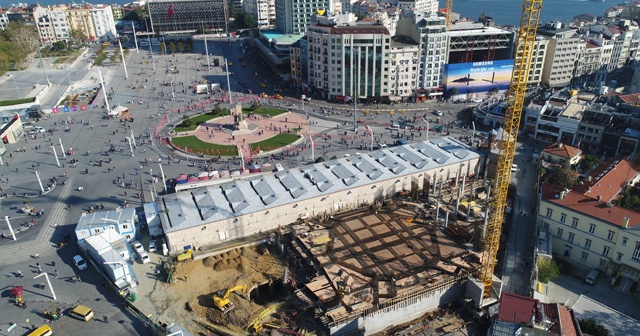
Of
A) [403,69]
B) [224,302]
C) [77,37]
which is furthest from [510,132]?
[77,37]

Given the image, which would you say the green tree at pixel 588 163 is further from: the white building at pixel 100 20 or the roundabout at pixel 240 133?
the white building at pixel 100 20

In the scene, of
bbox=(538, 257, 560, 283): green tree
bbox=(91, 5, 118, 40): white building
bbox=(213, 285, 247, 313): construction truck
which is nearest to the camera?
bbox=(213, 285, 247, 313): construction truck

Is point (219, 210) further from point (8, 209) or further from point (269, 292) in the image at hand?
point (8, 209)

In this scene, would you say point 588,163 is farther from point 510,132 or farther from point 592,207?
point 510,132

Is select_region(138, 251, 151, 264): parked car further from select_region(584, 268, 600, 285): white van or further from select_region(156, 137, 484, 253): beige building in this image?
select_region(584, 268, 600, 285): white van

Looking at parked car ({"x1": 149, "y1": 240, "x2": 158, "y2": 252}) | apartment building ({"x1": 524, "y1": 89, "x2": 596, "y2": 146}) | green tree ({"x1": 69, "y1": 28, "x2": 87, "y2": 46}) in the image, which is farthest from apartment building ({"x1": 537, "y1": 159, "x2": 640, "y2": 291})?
green tree ({"x1": 69, "y1": 28, "x2": 87, "y2": 46})
